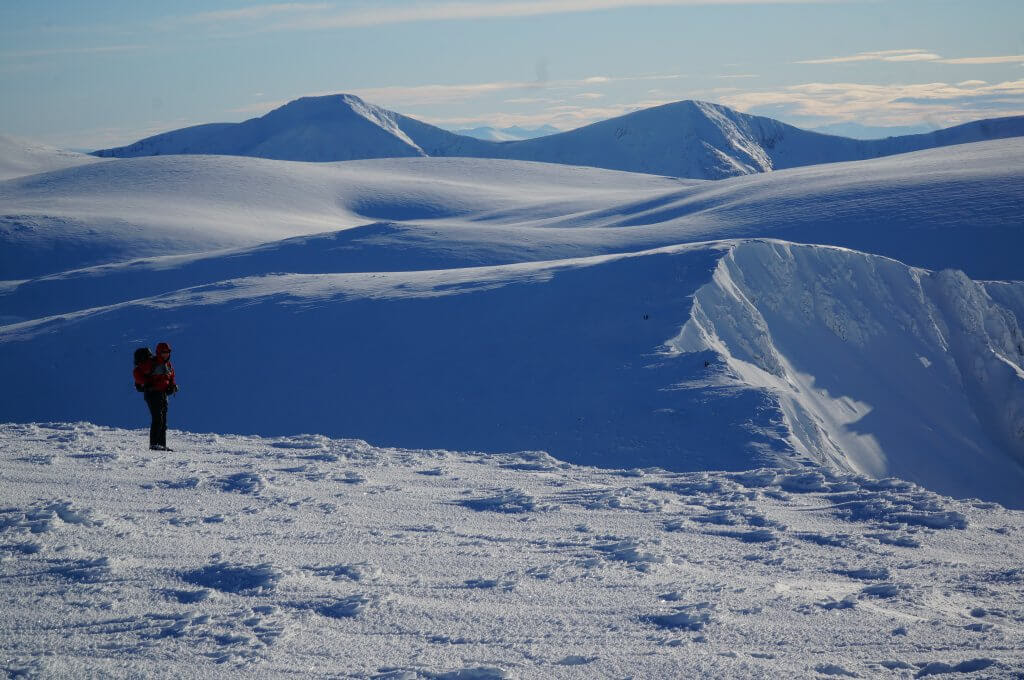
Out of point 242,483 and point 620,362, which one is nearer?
point 242,483

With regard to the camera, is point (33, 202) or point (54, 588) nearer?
point (54, 588)

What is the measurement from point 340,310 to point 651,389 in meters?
8.11

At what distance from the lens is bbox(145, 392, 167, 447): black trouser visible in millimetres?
9641

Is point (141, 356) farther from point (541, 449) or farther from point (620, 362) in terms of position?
point (620, 362)

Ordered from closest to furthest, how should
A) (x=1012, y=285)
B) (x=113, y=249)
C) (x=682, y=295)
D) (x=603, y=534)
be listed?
(x=603, y=534), (x=682, y=295), (x=1012, y=285), (x=113, y=249)

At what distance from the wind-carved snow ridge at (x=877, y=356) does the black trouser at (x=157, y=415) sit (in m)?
8.16

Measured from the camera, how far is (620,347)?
15.7 meters

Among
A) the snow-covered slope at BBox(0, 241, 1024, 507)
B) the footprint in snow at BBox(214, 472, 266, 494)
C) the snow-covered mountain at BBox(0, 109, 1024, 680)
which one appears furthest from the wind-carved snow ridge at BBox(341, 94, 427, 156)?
the footprint in snow at BBox(214, 472, 266, 494)

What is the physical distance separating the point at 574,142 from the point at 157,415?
143 m

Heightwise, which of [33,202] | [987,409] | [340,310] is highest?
[33,202]

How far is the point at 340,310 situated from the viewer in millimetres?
19438

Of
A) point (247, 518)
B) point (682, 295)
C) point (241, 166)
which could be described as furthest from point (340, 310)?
point (241, 166)

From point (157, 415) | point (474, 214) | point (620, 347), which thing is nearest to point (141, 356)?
point (157, 415)

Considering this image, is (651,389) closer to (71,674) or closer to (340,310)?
(340,310)
